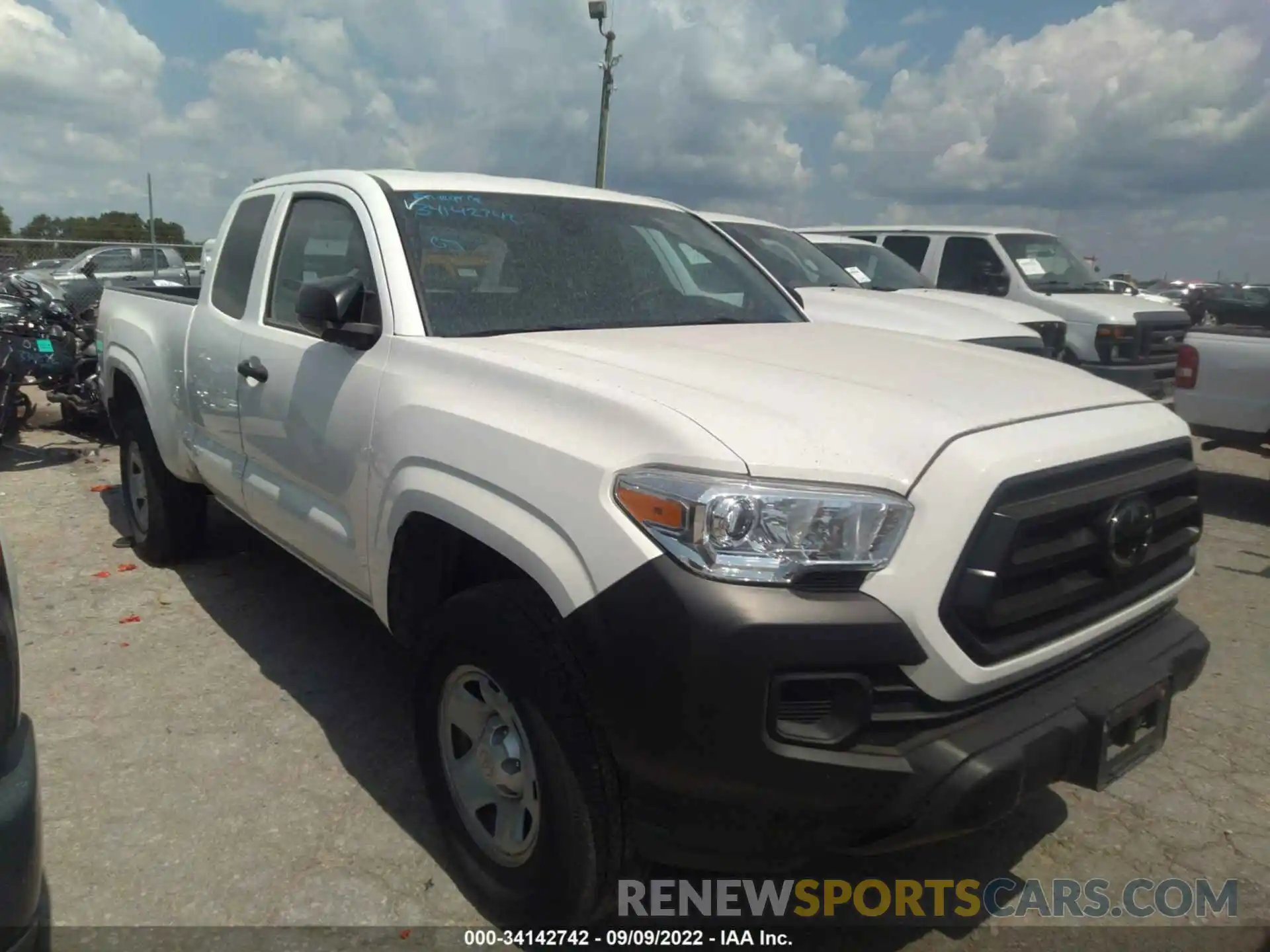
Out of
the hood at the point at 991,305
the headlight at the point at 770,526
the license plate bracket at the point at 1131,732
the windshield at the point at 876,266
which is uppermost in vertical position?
the windshield at the point at 876,266

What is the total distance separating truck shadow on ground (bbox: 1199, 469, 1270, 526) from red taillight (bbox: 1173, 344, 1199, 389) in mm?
743

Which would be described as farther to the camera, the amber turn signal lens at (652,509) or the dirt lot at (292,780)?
the dirt lot at (292,780)

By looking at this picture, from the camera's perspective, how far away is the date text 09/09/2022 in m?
2.45

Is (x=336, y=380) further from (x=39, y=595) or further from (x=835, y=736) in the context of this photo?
(x=39, y=595)

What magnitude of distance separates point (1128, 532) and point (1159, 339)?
839cm

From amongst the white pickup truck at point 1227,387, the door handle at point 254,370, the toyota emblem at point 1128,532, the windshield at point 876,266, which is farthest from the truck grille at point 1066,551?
the windshield at point 876,266

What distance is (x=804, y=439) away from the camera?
2.11m

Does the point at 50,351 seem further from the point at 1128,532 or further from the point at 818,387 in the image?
the point at 1128,532

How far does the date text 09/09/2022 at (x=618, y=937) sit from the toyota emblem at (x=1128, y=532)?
4.24 feet

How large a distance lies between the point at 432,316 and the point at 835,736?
1.76 m

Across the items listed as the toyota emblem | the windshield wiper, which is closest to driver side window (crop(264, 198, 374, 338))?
the windshield wiper

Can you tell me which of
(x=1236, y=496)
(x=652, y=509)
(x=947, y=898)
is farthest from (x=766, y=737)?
(x=1236, y=496)

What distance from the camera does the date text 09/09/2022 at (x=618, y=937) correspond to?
245 centimetres

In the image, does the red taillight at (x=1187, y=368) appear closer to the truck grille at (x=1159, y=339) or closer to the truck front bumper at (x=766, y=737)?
the truck grille at (x=1159, y=339)
